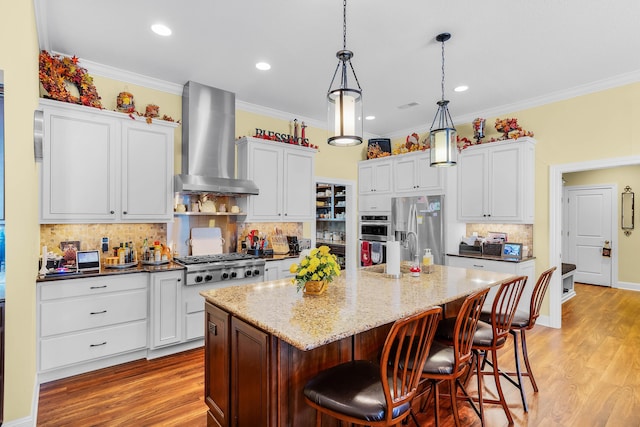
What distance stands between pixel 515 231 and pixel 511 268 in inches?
30.7

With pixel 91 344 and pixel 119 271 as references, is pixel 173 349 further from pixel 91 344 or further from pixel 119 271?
pixel 119 271

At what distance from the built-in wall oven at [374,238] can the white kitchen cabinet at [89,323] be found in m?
3.50

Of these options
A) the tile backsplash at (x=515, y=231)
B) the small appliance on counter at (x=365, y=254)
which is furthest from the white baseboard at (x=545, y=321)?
the small appliance on counter at (x=365, y=254)

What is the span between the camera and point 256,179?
445 cm

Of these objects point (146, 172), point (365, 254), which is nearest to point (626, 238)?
point (365, 254)

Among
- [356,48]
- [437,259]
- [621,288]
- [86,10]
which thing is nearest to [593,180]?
[621,288]

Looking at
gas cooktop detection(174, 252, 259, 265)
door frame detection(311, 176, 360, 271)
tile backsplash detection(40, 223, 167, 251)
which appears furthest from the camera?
door frame detection(311, 176, 360, 271)

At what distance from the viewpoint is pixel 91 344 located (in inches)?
122

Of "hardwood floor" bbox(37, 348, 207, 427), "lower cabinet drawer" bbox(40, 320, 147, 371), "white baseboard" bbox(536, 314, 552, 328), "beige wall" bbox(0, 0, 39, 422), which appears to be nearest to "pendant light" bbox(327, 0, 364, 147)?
"beige wall" bbox(0, 0, 39, 422)

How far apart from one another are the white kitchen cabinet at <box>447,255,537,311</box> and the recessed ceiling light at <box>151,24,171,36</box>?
439 cm

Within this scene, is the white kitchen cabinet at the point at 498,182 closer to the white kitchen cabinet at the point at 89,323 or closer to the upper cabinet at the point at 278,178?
the upper cabinet at the point at 278,178

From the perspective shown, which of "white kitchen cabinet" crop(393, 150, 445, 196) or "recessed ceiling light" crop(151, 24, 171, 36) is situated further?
"white kitchen cabinet" crop(393, 150, 445, 196)

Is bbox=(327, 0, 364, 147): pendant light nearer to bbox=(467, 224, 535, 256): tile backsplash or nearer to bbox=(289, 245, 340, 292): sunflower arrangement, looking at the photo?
bbox=(289, 245, 340, 292): sunflower arrangement

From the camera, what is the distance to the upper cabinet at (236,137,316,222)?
4.42m
